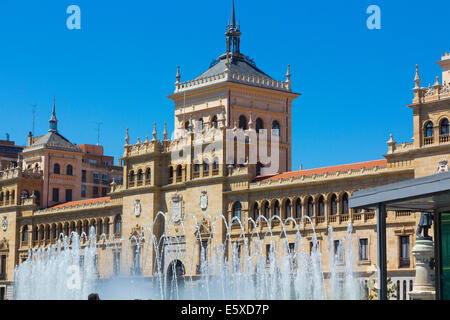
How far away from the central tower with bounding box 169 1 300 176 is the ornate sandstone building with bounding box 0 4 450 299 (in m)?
0.10

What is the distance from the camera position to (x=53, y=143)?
3656 inches

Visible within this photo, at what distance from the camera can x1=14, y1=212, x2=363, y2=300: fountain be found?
5641cm

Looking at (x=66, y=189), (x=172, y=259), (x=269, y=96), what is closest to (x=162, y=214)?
(x=172, y=259)

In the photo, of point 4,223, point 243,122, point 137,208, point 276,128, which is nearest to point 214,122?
point 243,122

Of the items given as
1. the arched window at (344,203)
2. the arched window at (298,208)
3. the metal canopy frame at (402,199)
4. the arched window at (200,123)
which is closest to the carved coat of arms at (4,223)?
the arched window at (200,123)

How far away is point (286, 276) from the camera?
2282 inches

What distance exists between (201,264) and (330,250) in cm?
1232

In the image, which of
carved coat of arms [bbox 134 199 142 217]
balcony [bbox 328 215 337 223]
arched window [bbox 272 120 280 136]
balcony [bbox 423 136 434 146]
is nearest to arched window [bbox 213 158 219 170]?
arched window [bbox 272 120 280 136]

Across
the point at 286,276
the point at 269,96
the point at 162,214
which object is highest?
the point at 269,96

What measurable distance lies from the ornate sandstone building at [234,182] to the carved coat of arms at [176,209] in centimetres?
8

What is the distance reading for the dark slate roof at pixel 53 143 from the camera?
92125 millimetres

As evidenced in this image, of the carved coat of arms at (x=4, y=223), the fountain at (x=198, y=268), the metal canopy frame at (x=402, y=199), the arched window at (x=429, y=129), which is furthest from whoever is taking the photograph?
the carved coat of arms at (x=4, y=223)

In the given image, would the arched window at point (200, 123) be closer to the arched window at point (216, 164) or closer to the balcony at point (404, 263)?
the arched window at point (216, 164)
